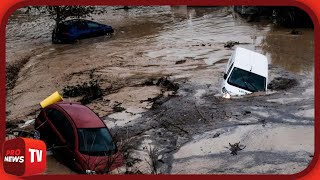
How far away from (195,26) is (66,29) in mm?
7159

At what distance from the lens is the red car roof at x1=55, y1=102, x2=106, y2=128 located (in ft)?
33.8

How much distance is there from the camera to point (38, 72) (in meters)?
18.3

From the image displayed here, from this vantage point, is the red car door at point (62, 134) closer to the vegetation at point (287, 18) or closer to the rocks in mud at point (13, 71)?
the rocks in mud at point (13, 71)

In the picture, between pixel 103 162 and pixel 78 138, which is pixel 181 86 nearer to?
pixel 78 138

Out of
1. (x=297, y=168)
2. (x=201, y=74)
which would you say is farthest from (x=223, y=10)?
(x=297, y=168)

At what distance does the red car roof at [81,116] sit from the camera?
33.8ft

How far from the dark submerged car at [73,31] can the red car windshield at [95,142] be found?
1194 cm

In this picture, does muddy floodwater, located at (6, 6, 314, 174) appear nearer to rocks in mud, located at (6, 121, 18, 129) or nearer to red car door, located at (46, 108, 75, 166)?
red car door, located at (46, 108, 75, 166)

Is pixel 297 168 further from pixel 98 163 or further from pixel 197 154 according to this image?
pixel 98 163

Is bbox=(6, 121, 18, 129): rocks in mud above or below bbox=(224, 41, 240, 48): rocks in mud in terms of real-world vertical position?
above

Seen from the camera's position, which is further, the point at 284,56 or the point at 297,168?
the point at 284,56

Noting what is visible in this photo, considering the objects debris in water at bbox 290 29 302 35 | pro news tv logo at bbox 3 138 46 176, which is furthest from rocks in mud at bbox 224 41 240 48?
pro news tv logo at bbox 3 138 46 176

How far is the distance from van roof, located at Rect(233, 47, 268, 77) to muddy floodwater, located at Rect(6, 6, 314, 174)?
82 cm

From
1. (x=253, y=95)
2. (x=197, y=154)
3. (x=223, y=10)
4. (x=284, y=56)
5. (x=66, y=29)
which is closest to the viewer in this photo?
(x=197, y=154)
